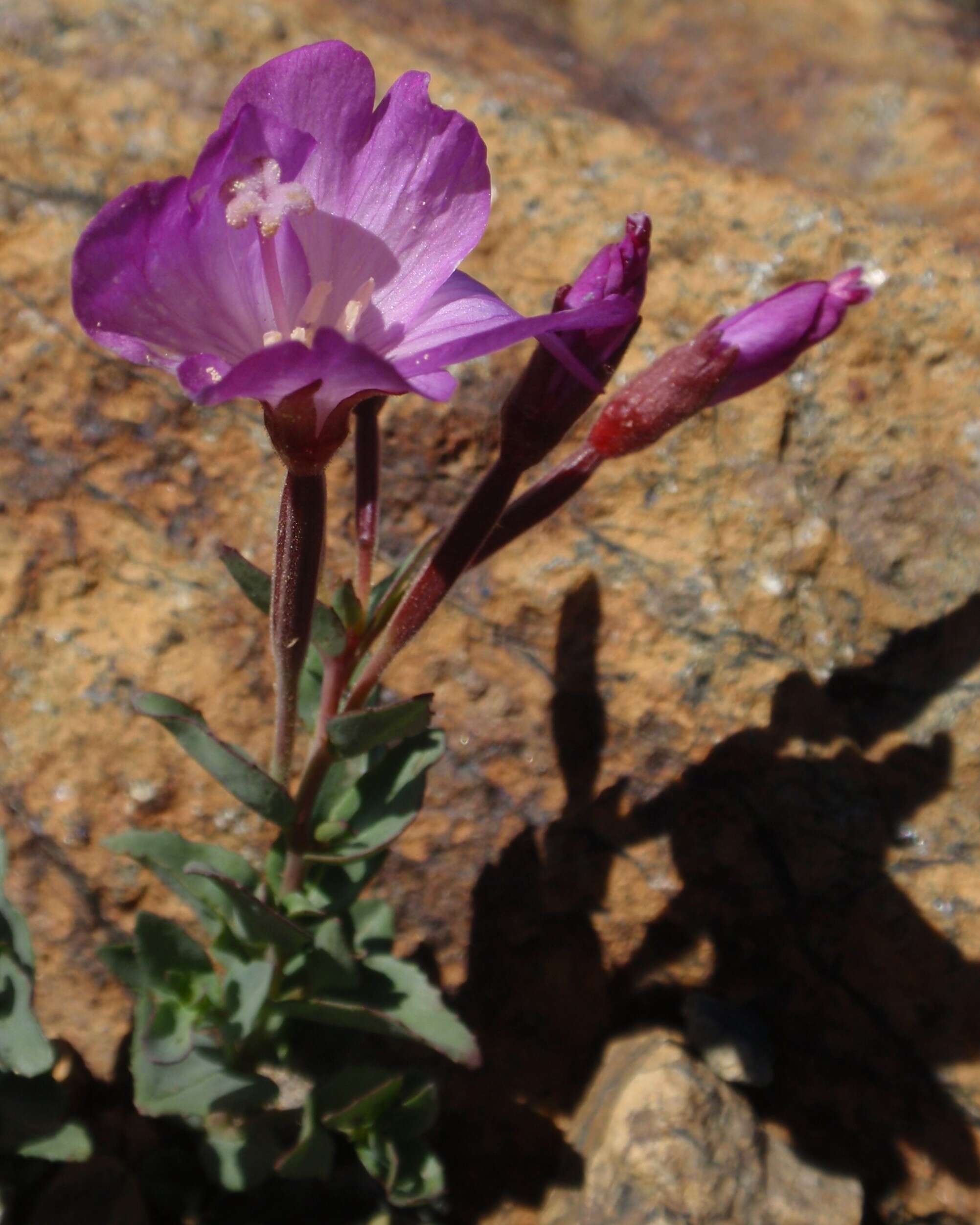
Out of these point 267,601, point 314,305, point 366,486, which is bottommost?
point 267,601

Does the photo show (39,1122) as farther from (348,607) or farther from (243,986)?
(348,607)

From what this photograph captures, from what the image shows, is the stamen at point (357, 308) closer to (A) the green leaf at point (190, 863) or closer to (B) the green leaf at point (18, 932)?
(A) the green leaf at point (190, 863)

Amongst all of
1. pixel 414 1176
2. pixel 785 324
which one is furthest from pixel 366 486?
pixel 414 1176

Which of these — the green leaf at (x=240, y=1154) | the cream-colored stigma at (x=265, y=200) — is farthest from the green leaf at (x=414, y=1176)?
the cream-colored stigma at (x=265, y=200)

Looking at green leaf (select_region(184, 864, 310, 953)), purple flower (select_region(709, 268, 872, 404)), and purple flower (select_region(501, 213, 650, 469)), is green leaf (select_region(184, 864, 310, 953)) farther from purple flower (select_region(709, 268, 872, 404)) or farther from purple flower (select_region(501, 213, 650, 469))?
purple flower (select_region(709, 268, 872, 404))

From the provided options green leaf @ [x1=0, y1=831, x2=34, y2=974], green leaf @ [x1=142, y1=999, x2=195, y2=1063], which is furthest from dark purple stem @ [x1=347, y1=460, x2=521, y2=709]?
green leaf @ [x1=0, y1=831, x2=34, y2=974]

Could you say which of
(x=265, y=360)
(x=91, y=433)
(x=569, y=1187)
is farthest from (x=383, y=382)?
(x=569, y=1187)
